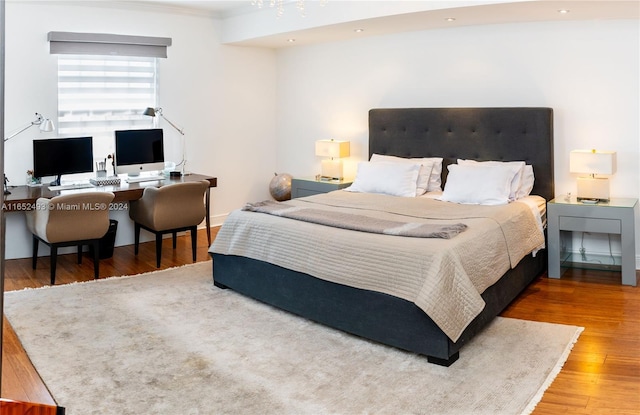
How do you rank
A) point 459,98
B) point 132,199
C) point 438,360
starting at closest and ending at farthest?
point 438,360 < point 132,199 < point 459,98

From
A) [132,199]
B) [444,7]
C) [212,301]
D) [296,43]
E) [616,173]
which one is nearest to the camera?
[212,301]

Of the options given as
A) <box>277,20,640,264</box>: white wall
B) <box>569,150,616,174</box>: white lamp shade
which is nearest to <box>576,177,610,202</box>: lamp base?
<box>569,150,616,174</box>: white lamp shade

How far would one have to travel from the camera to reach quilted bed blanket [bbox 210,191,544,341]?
3.14m

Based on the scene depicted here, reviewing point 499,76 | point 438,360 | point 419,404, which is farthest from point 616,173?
point 419,404

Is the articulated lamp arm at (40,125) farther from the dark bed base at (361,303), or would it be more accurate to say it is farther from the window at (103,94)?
the dark bed base at (361,303)

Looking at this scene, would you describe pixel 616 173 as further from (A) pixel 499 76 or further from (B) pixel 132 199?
(B) pixel 132 199

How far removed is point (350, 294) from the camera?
3447 mm

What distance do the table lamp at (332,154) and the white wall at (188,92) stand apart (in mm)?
1103

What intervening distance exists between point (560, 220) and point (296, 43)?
11.3ft

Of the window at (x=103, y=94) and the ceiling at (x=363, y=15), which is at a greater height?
the ceiling at (x=363, y=15)

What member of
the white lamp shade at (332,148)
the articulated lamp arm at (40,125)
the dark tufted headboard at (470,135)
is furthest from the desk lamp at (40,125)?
the dark tufted headboard at (470,135)

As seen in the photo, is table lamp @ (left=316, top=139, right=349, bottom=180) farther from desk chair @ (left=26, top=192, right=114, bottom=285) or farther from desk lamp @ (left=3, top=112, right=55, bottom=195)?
desk lamp @ (left=3, top=112, right=55, bottom=195)

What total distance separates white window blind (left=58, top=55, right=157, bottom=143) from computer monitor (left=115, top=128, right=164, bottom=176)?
0.33 metres

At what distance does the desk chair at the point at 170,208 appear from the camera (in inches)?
195
